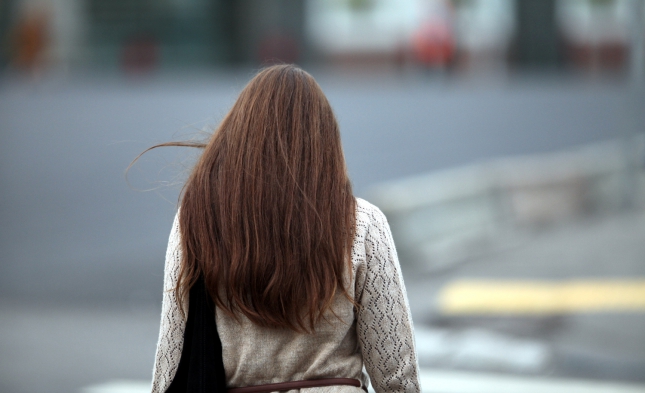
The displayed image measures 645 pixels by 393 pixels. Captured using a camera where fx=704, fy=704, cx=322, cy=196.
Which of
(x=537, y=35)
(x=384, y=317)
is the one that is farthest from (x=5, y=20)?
(x=384, y=317)

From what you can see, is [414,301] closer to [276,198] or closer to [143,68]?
[276,198]

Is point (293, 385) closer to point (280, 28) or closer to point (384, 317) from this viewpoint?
point (384, 317)

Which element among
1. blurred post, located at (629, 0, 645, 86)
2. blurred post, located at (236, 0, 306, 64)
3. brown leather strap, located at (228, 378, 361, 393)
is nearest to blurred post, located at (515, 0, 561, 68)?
blurred post, located at (236, 0, 306, 64)

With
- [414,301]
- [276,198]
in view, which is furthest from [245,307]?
[414,301]

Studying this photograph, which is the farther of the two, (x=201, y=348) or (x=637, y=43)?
(x=637, y=43)

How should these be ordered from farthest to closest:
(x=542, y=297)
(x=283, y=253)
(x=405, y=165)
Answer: (x=405, y=165), (x=542, y=297), (x=283, y=253)

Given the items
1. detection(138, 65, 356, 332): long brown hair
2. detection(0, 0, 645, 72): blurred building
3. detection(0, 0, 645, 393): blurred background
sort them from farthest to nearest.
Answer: detection(0, 0, 645, 72): blurred building → detection(0, 0, 645, 393): blurred background → detection(138, 65, 356, 332): long brown hair

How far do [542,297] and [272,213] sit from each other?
238 inches

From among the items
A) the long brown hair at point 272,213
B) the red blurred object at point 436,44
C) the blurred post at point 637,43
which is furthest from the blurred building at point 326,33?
the long brown hair at point 272,213

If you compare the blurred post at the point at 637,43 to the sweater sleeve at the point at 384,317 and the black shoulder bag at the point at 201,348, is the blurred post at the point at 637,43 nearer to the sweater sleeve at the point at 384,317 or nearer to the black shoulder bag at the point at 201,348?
the sweater sleeve at the point at 384,317

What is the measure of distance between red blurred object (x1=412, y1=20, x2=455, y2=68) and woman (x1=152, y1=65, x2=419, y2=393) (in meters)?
12.2

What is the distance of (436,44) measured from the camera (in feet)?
45.3

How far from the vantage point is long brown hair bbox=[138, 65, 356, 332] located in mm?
1895

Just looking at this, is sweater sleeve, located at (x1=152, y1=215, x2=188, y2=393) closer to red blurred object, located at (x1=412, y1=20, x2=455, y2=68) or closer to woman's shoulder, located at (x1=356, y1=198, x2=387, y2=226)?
woman's shoulder, located at (x1=356, y1=198, x2=387, y2=226)
